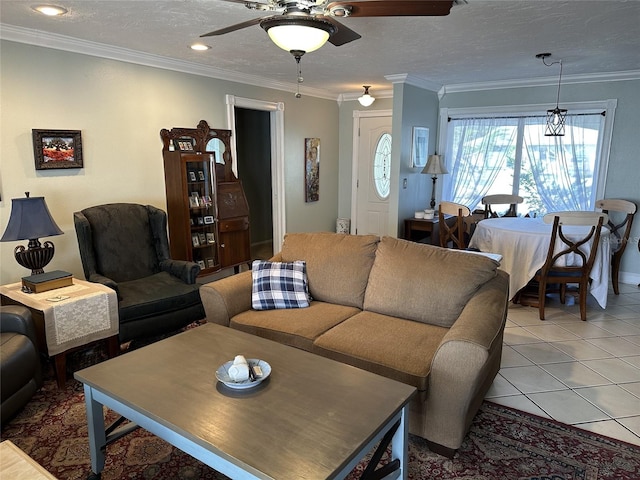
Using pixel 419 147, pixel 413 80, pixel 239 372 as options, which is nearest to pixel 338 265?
pixel 239 372

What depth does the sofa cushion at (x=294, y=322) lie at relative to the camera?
99.3 inches

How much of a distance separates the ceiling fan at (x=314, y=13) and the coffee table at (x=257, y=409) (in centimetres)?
147

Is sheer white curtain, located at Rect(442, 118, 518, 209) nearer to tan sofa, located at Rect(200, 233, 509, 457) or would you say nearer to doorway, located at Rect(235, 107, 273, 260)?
doorway, located at Rect(235, 107, 273, 260)

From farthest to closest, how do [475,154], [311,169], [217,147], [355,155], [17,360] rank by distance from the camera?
[355,155] < [311,169] < [475,154] < [217,147] < [17,360]

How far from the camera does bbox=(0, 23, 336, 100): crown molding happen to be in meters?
3.11

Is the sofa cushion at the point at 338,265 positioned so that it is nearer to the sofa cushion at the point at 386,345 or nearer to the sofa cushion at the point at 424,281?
the sofa cushion at the point at 424,281

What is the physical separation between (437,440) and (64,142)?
340 centimetres

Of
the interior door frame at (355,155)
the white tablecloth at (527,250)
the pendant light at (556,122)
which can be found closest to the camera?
the white tablecloth at (527,250)

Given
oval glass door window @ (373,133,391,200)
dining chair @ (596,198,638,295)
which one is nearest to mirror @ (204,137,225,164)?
oval glass door window @ (373,133,391,200)

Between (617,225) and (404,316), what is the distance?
12.0 feet

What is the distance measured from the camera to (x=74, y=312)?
2719mm

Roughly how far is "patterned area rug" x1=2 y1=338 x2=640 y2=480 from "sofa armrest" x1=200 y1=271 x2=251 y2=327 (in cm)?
80

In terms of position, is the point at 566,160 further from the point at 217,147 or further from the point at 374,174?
the point at 217,147

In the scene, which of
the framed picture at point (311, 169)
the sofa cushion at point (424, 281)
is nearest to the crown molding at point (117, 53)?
the framed picture at point (311, 169)
